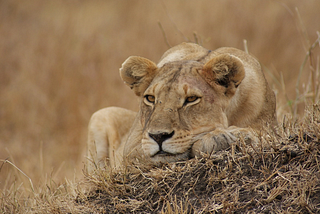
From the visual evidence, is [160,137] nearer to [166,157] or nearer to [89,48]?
[166,157]

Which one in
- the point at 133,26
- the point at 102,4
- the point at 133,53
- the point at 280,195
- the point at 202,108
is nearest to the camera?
the point at 280,195

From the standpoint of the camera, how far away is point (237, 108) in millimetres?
4305

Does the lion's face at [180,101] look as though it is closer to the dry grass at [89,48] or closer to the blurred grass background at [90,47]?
the dry grass at [89,48]

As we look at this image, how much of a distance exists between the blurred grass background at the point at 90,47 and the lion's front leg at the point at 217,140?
904 centimetres

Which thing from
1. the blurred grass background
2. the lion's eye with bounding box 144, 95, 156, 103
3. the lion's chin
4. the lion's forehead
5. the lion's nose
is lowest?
the blurred grass background

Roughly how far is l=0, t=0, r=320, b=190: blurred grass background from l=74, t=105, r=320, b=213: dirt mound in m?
8.90

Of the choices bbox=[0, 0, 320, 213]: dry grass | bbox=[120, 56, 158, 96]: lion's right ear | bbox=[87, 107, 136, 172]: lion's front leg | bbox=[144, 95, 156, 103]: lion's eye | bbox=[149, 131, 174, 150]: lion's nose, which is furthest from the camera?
bbox=[0, 0, 320, 213]: dry grass

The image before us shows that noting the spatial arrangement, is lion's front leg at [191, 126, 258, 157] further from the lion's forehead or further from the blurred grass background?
the blurred grass background

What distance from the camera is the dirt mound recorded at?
9.54 feet

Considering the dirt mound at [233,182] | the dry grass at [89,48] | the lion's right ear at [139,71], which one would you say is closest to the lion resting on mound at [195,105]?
the lion's right ear at [139,71]

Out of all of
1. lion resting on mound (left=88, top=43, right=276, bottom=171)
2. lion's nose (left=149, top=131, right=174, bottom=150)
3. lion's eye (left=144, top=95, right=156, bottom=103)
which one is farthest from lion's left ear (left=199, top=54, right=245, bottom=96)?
lion's nose (left=149, top=131, right=174, bottom=150)

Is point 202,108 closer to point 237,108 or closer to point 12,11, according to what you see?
point 237,108

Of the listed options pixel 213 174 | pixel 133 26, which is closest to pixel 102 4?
pixel 133 26

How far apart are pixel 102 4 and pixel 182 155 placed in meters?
13.5
